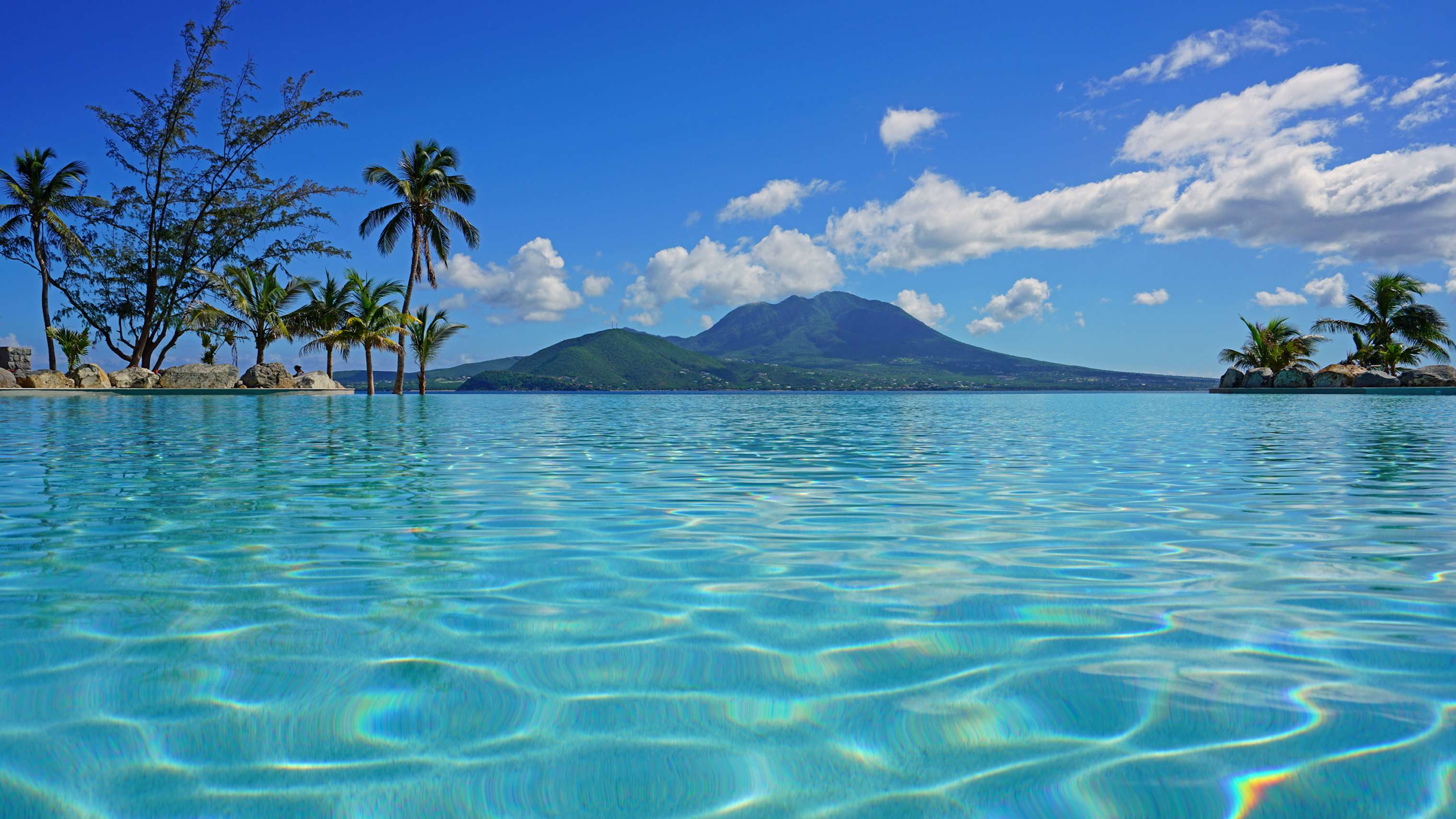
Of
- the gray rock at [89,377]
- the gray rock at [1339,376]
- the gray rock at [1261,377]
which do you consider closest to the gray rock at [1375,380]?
the gray rock at [1339,376]

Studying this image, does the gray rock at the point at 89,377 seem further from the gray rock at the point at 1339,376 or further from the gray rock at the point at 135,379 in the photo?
the gray rock at the point at 1339,376

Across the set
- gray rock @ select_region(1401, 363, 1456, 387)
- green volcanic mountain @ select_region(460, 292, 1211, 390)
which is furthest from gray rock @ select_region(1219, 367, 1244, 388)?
green volcanic mountain @ select_region(460, 292, 1211, 390)

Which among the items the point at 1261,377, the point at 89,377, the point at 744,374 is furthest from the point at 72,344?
the point at 744,374

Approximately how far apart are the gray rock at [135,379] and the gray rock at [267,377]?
312 centimetres

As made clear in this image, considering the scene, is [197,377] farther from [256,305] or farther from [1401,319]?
[1401,319]

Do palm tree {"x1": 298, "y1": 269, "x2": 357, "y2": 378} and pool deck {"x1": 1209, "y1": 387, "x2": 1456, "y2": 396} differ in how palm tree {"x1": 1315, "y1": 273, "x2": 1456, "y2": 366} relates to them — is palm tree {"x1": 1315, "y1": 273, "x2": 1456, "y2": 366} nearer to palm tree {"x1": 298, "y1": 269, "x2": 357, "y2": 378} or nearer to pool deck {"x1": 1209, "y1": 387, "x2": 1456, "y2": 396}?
pool deck {"x1": 1209, "y1": 387, "x2": 1456, "y2": 396}

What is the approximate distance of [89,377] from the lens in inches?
1152

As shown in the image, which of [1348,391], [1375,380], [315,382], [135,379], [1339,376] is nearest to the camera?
[135,379]

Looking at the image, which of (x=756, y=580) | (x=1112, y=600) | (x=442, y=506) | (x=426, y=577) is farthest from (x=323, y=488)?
(x=1112, y=600)

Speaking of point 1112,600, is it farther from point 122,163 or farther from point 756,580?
point 122,163

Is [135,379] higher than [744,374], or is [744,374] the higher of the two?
[744,374]

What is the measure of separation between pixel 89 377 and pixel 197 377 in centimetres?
338

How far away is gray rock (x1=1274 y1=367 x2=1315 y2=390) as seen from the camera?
3822cm

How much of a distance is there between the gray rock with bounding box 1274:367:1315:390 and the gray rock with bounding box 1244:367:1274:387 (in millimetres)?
496
